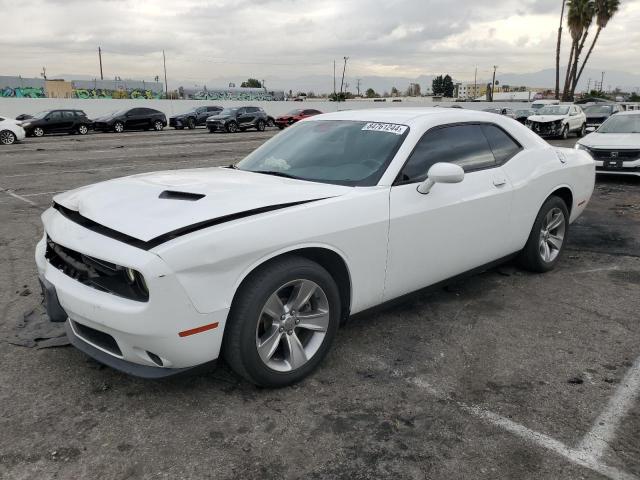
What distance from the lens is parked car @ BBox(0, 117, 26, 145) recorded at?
21.0 m

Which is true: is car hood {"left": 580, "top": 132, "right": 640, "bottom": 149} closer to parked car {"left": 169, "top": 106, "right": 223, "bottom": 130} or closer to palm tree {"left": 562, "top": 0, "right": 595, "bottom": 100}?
parked car {"left": 169, "top": 106, "right": 223, "bottom": 130}

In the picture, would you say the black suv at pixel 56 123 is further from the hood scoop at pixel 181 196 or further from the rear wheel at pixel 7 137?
the hood scoop at pixel 181 196

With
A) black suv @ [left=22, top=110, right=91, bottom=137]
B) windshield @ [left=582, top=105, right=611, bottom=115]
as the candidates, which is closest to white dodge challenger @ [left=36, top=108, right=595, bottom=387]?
windshield @ [left=582, top=105, right=611, bottom=115]

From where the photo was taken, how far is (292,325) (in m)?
3.10

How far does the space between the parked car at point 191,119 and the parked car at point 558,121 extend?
20843 mm

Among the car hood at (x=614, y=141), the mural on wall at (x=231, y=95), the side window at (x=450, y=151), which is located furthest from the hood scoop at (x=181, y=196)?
the mural on wall at (x=231, y=95)

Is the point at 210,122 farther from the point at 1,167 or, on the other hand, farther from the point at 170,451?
the point at 170,451

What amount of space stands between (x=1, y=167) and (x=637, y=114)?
15211 millimetres

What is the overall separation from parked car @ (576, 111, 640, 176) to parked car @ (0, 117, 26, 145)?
2046 centimetres

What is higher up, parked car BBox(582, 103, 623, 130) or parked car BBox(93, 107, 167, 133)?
parked car BBox(582, 103, 623, 130)

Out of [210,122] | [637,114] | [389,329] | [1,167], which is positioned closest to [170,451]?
[389,329]

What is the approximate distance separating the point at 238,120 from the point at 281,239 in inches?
1138

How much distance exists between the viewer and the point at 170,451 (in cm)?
258

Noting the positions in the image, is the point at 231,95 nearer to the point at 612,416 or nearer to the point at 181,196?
the point at 181,196
